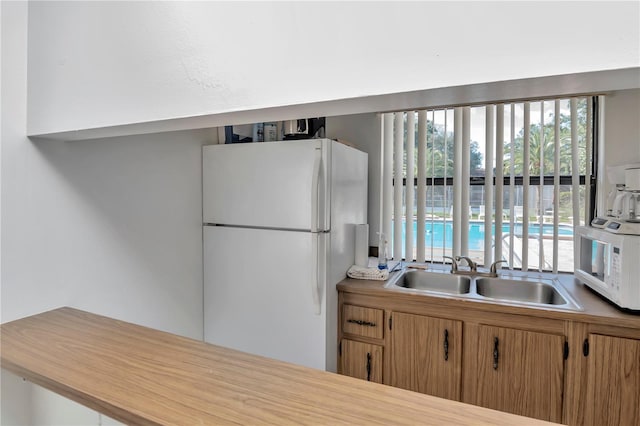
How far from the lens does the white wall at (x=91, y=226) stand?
1.15m

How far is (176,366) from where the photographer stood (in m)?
0.91

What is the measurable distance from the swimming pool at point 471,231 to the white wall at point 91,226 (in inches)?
64.0

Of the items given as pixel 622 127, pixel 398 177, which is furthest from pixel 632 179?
pixel 398 177

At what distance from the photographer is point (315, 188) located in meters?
1.77

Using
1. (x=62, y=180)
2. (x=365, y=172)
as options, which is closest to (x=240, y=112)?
(x=62, y=180)

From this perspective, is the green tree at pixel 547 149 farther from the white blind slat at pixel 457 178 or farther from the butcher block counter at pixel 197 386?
the butcher block counter at pixel 197 386

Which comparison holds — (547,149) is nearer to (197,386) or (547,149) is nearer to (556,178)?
(556,178)

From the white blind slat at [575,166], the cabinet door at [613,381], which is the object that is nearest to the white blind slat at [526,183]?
the white blind slat at [575,166]

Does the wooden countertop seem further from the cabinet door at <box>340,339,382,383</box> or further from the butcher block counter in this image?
the butcher block counter

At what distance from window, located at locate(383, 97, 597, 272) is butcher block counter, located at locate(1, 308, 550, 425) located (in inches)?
74.6

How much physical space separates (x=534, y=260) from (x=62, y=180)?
2.71 metres

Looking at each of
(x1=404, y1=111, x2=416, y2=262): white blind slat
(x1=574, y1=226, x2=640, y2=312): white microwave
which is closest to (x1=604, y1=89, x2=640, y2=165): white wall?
(x1=574, y1=226, x2=640, y2=312): white microwave

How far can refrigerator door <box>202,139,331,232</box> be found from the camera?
1821 mm

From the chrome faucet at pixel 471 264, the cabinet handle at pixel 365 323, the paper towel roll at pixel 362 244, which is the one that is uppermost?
the paper towel roll at pixel 362 244
